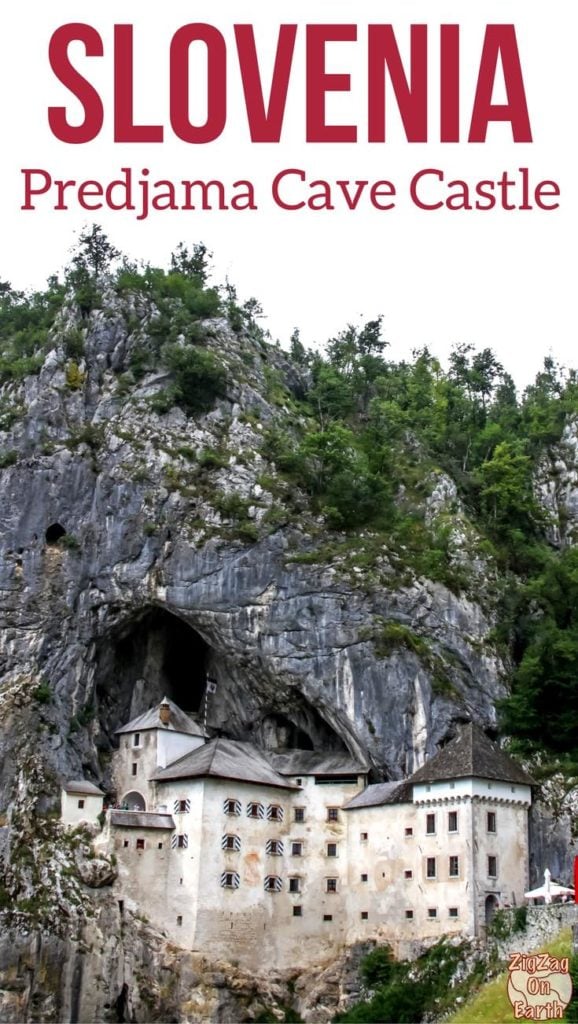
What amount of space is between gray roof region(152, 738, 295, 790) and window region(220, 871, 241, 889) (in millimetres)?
5204

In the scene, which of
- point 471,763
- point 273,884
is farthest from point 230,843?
point 471,763

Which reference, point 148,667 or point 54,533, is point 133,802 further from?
point 54,533

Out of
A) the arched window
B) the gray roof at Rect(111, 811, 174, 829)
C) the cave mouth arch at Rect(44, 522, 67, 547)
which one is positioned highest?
the cave mouth arch at Rect(44, 522, 67, 547)

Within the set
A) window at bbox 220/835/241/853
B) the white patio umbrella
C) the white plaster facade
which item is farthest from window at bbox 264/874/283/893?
the white patio umbrella

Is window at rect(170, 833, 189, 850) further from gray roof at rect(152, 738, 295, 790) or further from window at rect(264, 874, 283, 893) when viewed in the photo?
window at rect(264, 874, 283, 893)

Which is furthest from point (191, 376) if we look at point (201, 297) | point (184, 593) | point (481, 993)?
point (481, 993)

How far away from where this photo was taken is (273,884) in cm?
7594

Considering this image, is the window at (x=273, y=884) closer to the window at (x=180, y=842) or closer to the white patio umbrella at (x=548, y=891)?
the window at (x=180, y=842)

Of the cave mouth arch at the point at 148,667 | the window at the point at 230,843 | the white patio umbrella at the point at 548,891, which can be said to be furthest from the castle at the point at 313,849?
the cave mouth arch at the point at 148,667

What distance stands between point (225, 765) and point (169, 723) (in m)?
5.32

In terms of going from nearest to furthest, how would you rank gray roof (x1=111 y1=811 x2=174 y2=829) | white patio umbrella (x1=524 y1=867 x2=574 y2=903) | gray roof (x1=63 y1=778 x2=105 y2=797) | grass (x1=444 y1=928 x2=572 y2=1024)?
grass (x1=444 y1=928 x2=572 y2=1024), white patio umbrella (x1=524 y1=867 x2=574 y2=903), gray roof (x1=111 y1=811 x2=174 y2=829), gray roof (x1=63 y1=778 x2=105 y2=797)

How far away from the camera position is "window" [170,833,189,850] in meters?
74.9

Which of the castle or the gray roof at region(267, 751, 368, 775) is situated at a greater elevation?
the gray roof at region(267, 751, 368, 775)

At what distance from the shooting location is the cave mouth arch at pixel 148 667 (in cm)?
8462
